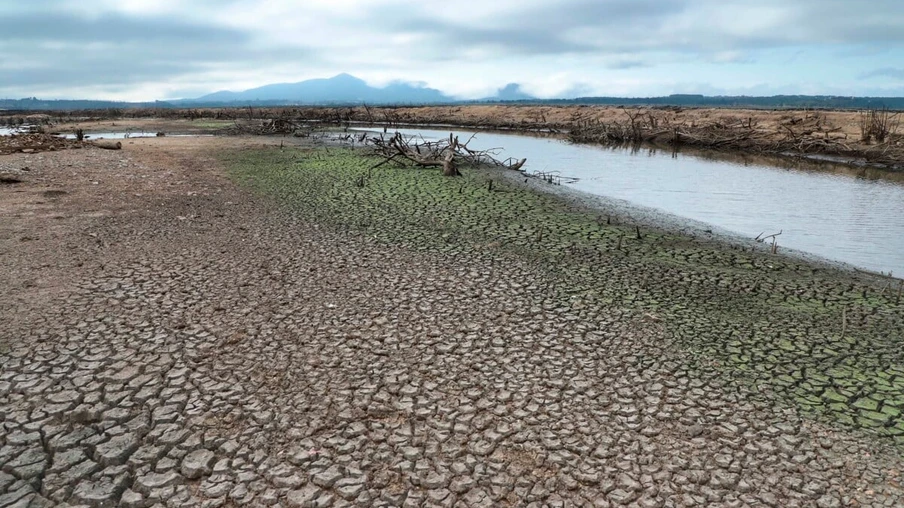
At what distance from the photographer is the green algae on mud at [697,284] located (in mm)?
6098

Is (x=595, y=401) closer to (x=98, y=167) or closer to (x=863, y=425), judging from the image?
(x=863, y=425)

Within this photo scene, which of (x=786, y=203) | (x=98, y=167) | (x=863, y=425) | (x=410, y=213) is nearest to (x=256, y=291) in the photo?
(x=410, y=213)

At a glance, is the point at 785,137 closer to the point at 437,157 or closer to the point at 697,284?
the point at 437,157

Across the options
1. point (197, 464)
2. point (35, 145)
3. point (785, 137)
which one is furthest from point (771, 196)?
point (35, 145)

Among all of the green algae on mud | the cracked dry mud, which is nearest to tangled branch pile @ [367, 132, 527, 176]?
the green algae on mud

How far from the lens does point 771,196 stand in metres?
20.7

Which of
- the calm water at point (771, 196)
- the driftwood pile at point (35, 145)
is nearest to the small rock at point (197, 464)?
the calm water at point (771, 196)

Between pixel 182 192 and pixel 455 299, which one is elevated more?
pixel 182 192

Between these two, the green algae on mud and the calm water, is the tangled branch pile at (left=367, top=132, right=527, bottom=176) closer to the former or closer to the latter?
the green algae on mud

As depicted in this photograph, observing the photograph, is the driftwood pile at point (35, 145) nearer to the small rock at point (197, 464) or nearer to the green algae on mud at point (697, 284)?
the green algae on mud at point (697, 284)

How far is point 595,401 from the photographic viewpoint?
5551 mm

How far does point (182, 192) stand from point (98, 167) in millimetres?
6659

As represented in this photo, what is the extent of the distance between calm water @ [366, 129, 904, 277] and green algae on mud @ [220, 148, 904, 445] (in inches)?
158

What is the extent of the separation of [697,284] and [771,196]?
14526 mm
